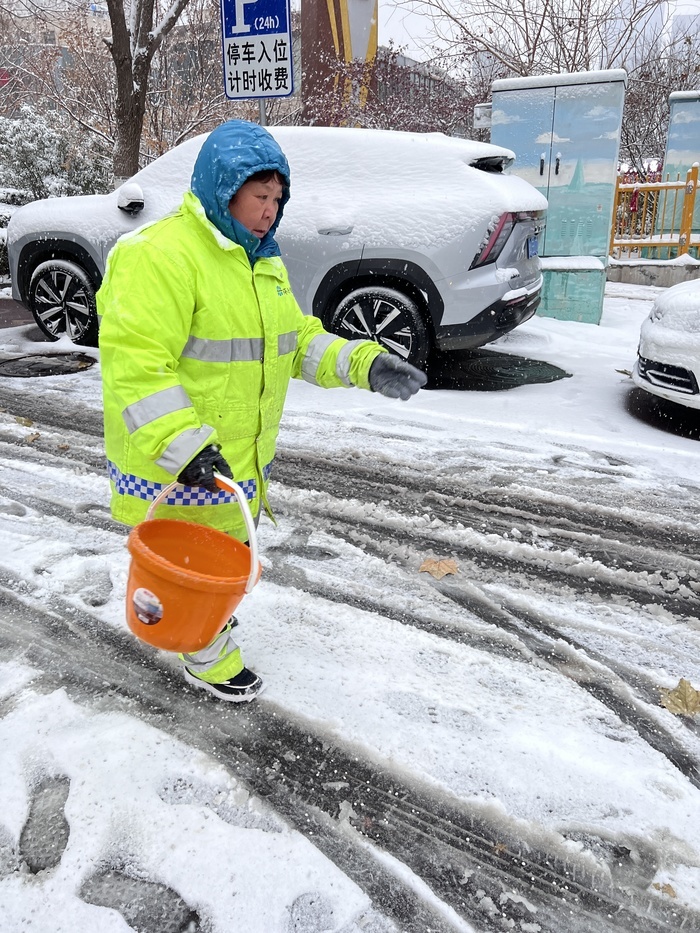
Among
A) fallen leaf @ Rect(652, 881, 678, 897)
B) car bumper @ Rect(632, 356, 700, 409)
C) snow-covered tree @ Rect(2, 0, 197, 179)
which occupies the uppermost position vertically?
snow-covered tree @ Rect(2, 0, 197, 179)

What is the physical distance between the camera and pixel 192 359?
203 cm

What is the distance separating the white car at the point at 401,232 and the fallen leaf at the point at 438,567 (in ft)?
8.78

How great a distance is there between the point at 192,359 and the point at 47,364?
4954 mm

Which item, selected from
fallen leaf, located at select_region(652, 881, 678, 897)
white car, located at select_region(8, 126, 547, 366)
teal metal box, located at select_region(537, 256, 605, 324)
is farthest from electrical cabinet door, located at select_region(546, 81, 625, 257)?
fallen leaf, located at select_region(652, 881, 678, 897)

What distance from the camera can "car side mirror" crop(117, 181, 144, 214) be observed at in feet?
19.2

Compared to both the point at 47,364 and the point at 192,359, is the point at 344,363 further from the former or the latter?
the point at 47,364

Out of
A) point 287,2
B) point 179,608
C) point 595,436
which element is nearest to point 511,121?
point 287,2

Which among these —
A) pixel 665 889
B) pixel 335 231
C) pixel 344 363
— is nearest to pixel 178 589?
pixel 344 363

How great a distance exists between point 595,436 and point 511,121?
5.79m

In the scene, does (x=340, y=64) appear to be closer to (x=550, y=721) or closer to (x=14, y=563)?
(x=14, y=563)

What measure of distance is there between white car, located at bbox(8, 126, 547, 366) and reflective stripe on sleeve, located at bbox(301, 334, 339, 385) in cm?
315

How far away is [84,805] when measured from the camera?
1.88 meters

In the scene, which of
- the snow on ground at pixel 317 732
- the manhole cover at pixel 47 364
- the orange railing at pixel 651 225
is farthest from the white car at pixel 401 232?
the orange railing at pixel 651 225

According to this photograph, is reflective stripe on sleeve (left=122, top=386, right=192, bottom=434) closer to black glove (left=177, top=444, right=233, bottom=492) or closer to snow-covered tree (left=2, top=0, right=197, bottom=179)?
black glove (left=177, top=444, right=233, bottom=492)
